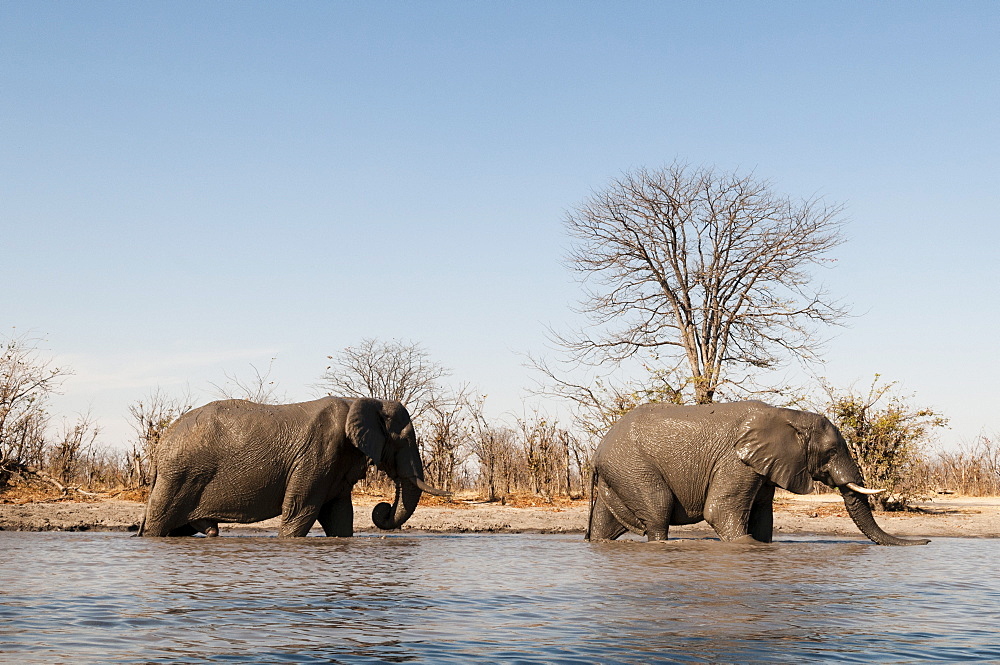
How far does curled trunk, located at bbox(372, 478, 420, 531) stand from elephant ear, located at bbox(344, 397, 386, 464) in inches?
35.4

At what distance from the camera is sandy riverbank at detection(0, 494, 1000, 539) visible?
19672 mm

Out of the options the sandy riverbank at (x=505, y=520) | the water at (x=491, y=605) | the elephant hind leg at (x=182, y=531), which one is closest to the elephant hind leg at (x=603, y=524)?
the water at (x=491, y=605)

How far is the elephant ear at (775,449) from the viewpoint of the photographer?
48.7ft

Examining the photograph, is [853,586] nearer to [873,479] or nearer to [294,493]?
[294,493]

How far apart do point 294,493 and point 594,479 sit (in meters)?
4.34

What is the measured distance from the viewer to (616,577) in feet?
34.5

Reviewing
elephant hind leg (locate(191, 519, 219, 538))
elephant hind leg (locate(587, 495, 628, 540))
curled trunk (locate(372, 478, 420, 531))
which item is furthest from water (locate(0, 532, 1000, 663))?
curled trunk (locate(372, 478, 420, 531))

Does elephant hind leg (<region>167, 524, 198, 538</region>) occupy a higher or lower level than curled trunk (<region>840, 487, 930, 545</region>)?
lower

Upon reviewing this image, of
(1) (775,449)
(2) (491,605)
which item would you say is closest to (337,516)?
(1) (775,449)

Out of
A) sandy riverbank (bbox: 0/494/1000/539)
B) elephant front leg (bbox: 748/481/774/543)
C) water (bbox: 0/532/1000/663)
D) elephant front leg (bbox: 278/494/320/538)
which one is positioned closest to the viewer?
water (bbox: 0/532/1000/663)

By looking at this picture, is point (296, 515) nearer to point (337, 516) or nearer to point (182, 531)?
point (337, 516)

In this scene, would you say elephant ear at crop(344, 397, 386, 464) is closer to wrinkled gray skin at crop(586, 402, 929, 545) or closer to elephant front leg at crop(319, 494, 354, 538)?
elephant front leg at crop(319, 494, 354, 538)

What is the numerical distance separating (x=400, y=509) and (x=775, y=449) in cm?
592

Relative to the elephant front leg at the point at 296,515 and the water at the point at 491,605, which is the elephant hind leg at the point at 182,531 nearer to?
the elephant front leg at the point at 296,515
